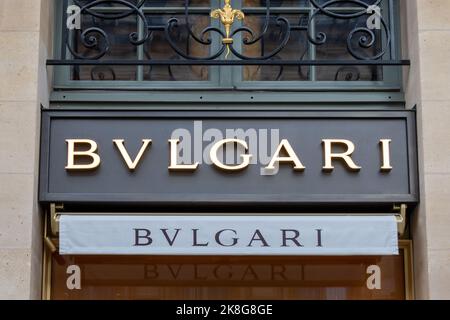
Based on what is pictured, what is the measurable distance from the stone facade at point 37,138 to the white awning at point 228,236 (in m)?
0.37

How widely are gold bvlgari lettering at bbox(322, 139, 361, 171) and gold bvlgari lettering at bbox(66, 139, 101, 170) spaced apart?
2154 mm

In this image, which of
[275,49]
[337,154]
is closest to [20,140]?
[275,49]

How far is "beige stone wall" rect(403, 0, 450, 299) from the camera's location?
10.9 meters

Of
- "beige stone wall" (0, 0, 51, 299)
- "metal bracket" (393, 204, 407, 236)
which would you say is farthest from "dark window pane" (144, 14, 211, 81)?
"metal bracket" (393, 204, 407, 236)

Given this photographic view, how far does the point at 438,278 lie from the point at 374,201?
1.00 metres

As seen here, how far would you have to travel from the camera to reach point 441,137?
11.1 metres

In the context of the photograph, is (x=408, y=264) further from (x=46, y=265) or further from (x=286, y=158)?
(x=46, y=265)

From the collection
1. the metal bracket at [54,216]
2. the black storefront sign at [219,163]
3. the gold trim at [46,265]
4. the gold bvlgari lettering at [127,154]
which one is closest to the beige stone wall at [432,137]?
the black storefront sign at [219,163]

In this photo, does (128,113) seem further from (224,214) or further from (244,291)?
(244,291)
